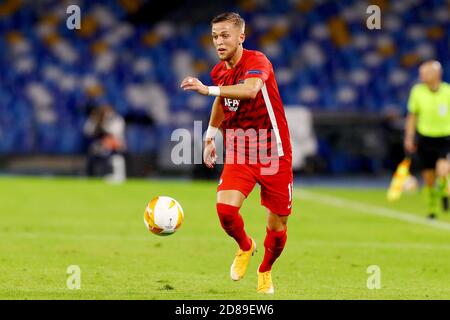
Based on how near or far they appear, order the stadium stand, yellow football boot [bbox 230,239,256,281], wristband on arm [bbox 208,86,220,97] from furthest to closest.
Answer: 1. the stadium stand
2. yellow football boot [bbox 230,239,256,281]
3. wristband on arm [bbox 208,86,220,97]

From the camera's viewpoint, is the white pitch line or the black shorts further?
the black shorts

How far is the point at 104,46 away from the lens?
107 feet

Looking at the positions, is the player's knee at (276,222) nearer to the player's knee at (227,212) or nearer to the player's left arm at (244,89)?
the player's knee at (227,212)

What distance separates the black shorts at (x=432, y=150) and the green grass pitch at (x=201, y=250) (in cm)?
95

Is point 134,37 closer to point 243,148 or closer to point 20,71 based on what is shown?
point 20,71

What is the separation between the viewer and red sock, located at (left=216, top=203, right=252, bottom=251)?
903 centimetres

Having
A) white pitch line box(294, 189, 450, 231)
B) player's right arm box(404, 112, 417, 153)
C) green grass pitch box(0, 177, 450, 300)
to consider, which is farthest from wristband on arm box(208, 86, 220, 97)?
player's right arm box(404, 112, 417, 153)

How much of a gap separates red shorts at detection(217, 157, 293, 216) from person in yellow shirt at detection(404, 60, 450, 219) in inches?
324

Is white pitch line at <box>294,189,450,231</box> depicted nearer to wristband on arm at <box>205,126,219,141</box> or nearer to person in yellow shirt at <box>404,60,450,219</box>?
person in yellow shirt at <box>404,60,450,219</box>

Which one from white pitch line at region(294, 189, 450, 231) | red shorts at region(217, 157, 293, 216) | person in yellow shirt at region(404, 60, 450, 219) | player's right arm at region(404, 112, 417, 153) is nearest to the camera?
red shorts at region(217, 157, 293, 216)

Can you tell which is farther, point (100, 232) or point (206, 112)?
point (206, 112)

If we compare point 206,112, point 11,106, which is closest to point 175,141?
point 206,112

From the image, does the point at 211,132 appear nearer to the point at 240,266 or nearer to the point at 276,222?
the point at 276,222

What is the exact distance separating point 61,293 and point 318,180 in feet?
64.8
